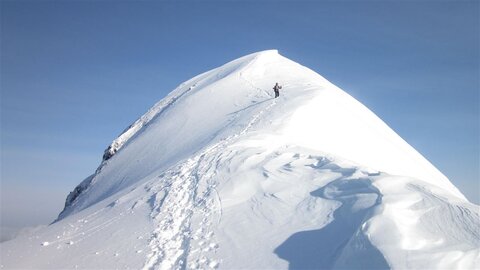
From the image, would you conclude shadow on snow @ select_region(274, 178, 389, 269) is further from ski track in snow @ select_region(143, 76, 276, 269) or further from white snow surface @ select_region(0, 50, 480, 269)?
ski track in snow @ select_region(143, 76, 276, 269)

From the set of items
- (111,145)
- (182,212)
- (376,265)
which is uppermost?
(111,145)

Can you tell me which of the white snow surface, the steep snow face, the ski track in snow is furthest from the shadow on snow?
the steep snow face

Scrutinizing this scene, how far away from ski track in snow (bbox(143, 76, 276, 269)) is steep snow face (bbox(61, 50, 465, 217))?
111 inches

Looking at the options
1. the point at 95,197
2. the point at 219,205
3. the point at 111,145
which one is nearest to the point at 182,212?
the point at 219,205

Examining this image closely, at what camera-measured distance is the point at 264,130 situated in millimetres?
16469

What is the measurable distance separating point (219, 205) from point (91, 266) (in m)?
3.52

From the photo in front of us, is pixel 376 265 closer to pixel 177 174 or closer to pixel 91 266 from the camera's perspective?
pixel 91 266

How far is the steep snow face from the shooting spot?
1664 cm

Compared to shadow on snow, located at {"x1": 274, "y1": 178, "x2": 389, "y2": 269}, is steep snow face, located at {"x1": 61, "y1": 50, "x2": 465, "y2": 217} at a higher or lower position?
higher

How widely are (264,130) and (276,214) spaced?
7.90 m

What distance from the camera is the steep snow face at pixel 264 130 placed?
54.6 feet

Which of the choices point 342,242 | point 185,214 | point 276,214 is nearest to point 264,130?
point 185,214

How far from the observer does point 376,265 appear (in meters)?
6.04

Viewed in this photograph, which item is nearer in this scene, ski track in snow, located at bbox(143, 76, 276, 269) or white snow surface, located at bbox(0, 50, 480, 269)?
white snow surface, located at bbox(0, 50, 480, 269)
